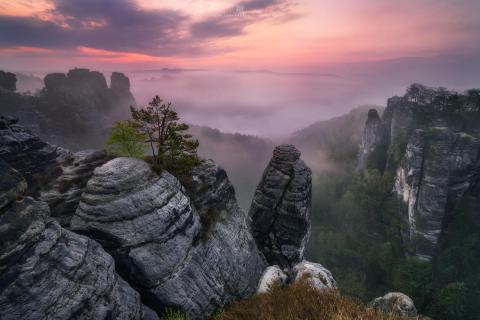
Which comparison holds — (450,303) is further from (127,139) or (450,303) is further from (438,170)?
(127,139)

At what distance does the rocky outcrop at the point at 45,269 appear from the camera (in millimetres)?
11617

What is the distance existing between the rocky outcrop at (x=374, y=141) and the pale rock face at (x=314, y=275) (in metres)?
109

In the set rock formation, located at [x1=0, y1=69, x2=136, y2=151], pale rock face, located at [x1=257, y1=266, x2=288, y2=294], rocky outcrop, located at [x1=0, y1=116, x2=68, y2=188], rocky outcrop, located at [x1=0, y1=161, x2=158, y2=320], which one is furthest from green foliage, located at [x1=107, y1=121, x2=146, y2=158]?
rock formation, located at [x1=0, y1=69, x2=136, y2=151]

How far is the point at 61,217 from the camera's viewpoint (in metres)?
18.5

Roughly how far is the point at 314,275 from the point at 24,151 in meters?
27.0

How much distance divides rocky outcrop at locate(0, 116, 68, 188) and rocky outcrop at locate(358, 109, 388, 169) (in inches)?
4725

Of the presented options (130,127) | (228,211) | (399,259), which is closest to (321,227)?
(399,259)

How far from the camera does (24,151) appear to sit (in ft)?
82.0

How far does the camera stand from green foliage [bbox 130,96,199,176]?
22484mm

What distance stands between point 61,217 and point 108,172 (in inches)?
171

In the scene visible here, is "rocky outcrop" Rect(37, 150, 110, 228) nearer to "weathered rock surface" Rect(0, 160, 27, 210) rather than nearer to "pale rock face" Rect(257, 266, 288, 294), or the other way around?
"weathered rock surface" Rect(0, 160, 27, 210)

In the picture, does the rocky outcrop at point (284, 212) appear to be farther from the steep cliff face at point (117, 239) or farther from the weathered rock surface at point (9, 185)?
the weathered rock surface at point (9, 185)

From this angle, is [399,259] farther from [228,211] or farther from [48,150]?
[48,150]

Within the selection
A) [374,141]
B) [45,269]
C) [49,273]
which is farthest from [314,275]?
[374,141]
